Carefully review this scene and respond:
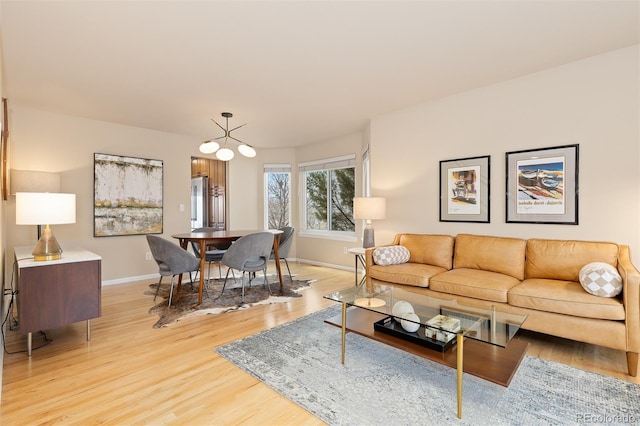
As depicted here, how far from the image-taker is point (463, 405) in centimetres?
177

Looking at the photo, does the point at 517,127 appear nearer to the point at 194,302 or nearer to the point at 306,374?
the point at 306,374

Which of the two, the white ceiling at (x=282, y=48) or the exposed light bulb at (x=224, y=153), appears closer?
the white ceiling at (x=282, y=48)

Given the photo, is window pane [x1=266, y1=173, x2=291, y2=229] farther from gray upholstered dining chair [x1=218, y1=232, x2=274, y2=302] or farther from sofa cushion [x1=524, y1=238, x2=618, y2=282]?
sofa cushion [x1=524, y1=238, x2=618, y2=282]

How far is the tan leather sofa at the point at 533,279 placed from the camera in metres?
2.16

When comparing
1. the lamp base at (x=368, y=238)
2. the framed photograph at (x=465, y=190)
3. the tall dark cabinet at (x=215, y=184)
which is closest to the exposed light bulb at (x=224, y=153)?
the lamp base at (x=368, y=238)

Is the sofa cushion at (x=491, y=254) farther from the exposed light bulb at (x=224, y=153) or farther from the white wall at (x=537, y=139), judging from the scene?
the exposed light bulb at (x=224, y=153)

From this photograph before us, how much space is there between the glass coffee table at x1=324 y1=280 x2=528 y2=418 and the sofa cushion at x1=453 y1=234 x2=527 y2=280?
1.00 m

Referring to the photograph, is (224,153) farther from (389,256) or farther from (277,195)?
(277,195)

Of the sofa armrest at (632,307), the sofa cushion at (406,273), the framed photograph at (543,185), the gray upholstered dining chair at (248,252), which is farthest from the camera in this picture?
the gray upholstered dining chair at (248,252)

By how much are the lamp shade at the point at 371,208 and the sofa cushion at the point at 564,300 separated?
5.85 ft

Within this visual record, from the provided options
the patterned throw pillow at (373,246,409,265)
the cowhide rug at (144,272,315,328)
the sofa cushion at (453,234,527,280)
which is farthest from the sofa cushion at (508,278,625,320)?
the cowhide rug at (144,272,315,328)

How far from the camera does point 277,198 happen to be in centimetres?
671

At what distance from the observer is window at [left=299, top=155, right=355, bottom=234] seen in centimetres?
569

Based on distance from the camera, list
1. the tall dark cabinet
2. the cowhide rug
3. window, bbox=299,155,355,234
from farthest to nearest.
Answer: the tall dark cabinet → window, bbox=299,155,355,234 → the cowhide rug
